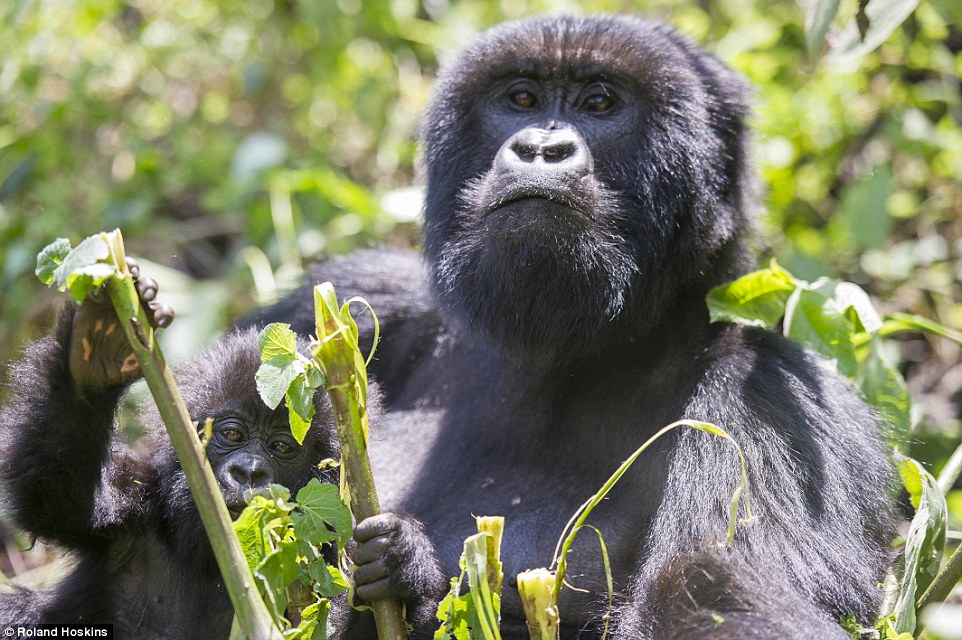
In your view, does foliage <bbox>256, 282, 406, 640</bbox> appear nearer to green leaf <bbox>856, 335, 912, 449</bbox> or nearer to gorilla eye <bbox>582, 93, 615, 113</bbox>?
gorilla eye <bbox>582, 93, 615, 113</bbox>

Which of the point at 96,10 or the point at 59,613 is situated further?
the point at 96,10

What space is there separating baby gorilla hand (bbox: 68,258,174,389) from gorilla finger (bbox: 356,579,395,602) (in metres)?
0.66

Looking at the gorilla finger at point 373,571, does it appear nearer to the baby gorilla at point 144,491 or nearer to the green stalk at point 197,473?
the baby gorilla at point 144,491

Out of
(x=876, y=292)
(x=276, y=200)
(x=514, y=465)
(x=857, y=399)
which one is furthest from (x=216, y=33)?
(x=857, y=399)

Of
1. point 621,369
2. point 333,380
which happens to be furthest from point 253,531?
point 621,369

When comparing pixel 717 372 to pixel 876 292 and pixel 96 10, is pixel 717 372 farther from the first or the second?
pixel 96 10

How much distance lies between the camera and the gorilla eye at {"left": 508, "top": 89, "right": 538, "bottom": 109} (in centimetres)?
334

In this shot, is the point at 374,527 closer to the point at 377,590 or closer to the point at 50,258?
the point at 377,590

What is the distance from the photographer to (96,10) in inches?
240

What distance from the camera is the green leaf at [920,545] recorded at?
2.60 m

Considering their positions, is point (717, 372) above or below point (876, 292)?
above

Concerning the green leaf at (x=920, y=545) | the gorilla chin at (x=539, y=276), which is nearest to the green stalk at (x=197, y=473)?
the gorilla chin at (x=539, y=276)

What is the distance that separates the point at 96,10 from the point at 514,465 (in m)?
4.18

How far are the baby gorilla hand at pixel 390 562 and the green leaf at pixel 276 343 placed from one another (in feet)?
1.29
